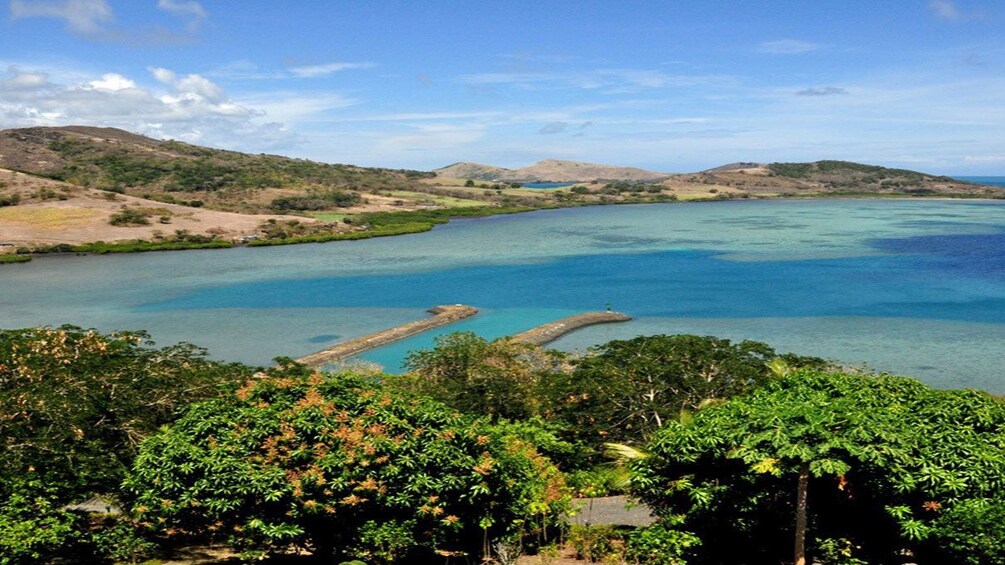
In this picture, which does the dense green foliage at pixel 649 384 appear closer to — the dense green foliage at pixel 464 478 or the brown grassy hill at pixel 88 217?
the dense green foliage at pixel 464 478

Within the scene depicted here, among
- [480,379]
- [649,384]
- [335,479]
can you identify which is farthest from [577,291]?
[335,479]

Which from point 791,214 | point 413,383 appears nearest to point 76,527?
point 413,383

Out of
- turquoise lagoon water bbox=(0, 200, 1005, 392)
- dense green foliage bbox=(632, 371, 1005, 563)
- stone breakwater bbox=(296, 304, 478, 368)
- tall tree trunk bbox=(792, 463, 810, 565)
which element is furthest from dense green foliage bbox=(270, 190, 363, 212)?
tall tree trunk bbox=(792, 463, 810, 565)

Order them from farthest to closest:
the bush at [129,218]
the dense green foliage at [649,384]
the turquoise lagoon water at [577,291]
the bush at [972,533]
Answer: the bush at [129,218] → the turquoise lagoon water at [577,291] → the dense green foliage at [649,384] → the bush at [972,533]

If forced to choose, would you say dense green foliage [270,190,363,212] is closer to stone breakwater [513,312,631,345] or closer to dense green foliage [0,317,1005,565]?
stone breakwater [513,312,631,345]

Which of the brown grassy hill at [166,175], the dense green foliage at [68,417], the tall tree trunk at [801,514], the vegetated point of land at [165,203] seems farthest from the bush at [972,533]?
the brown grassy hill at [166,175]

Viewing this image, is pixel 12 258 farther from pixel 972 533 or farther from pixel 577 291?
pixel 972 533

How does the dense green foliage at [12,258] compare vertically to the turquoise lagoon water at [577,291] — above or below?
above
